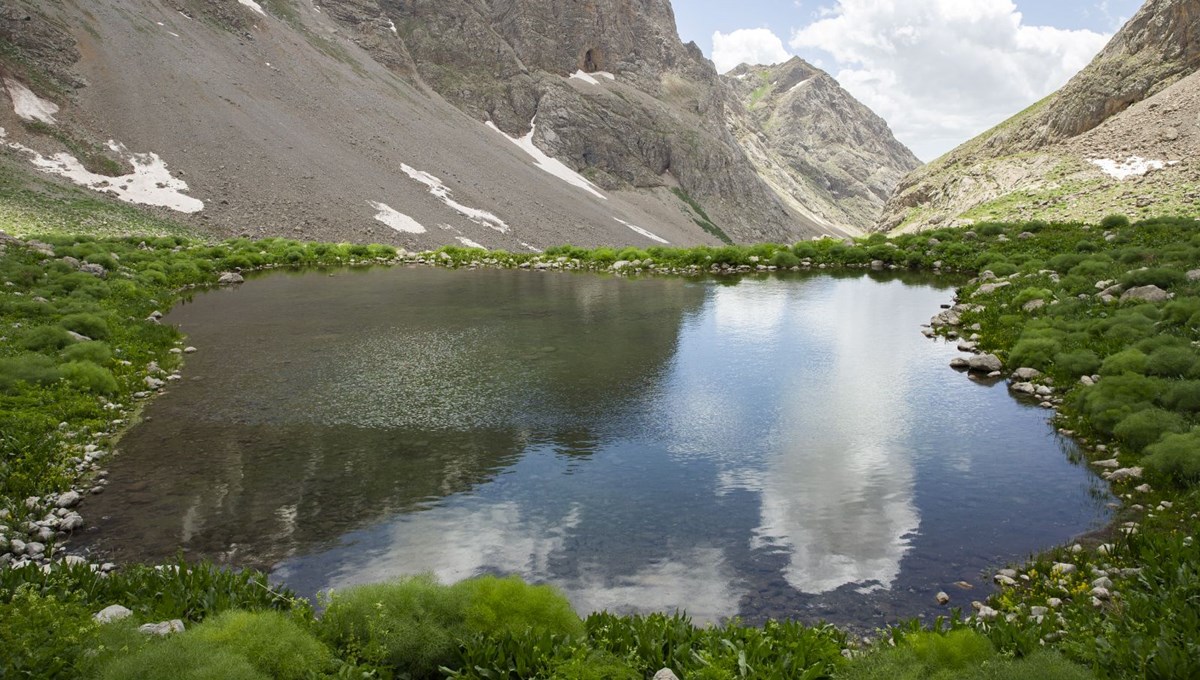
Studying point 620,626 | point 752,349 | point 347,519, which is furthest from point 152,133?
point 620,626

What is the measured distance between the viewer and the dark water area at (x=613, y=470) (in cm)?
1120

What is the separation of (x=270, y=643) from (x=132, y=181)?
82018 mm

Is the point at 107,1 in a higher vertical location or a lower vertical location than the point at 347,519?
higher

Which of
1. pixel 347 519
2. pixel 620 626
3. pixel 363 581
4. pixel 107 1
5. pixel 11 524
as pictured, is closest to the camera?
pixel 620 626

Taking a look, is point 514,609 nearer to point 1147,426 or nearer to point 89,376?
point 1147,426

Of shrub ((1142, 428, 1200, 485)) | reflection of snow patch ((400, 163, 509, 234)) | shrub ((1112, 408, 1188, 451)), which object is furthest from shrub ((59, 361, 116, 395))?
reflection of snow patch ((400, 163, 509, 234))

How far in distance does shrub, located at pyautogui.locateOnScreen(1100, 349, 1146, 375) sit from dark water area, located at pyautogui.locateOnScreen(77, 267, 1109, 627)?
200 centimetres

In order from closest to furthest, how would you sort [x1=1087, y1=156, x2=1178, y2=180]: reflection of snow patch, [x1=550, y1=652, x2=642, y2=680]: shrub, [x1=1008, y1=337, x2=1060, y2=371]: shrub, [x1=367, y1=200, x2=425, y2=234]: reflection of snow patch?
[x1=550, y1=652, x2=642, y2=680]: shrub
[x1=1008, y1=337, x2=1060, y2=371]: shrub
[x1=1087, y1=156, x2=1178, y2=180]: reflection of snow patch
[x1=367, y1=200, x2=425, y2=234]: reflection of snow patch

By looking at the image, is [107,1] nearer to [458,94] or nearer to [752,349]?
[458,94]

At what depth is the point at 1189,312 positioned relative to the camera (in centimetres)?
2189

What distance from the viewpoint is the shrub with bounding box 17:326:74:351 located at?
19.8 metres

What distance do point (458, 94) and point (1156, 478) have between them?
6466 inches

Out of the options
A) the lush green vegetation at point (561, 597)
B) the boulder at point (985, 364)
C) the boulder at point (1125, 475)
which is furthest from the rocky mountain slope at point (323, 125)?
the boulder at point (1125, 475)

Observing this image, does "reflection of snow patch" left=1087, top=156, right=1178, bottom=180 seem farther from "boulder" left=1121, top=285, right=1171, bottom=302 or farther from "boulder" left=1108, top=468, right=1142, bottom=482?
"boulder" left=1108, top=468, right=1142, bottom=482
